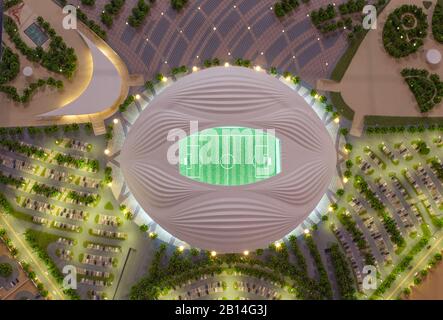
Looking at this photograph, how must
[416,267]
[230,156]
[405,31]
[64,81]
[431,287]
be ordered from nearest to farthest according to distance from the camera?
[230,156] → [431,287] → [416,267] → [64,81] → [405,31]

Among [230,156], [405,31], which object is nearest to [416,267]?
[230,156]

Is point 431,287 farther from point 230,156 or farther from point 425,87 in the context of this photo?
point 230,156

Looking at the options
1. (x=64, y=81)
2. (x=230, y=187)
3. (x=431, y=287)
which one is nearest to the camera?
(x=230, y=187)

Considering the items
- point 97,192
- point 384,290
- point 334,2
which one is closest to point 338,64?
point 334,2

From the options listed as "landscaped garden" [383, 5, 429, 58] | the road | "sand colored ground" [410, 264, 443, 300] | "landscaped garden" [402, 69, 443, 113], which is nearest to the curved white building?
"landscaped garden" [402, 69, 443, 113]

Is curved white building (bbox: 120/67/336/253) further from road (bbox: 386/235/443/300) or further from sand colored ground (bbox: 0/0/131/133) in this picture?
road (bbox: 386/235/443/300)

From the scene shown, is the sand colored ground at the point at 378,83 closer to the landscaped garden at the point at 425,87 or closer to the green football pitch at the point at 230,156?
the landscaped garden at the point at 425,87

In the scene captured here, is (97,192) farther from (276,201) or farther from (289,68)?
(289,68)

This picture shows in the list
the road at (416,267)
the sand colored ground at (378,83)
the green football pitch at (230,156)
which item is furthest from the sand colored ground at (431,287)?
the green football pitch at (230,156)
